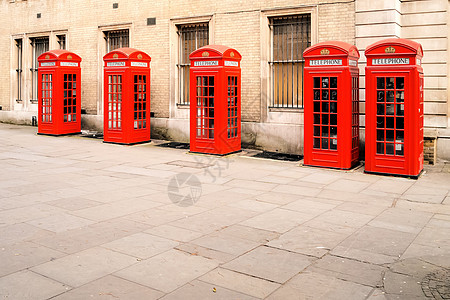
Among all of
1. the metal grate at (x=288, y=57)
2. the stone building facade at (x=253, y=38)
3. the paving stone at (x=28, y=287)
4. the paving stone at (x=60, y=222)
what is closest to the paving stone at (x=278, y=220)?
the paving stone at (x=60, y=222)

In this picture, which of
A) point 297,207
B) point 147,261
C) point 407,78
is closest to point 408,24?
point 407,78

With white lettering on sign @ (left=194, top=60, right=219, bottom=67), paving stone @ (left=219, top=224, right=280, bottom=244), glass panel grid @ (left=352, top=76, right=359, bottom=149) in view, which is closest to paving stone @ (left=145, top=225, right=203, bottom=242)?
paving stone @ (left=219, top=224, right=280, bottom=244)

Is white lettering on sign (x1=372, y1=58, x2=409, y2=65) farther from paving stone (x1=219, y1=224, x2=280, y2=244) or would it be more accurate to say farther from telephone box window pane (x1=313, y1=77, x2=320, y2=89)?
paving stone (x1=219, y1=224, x2=280, y2=244)

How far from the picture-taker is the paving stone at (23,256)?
15.6ft

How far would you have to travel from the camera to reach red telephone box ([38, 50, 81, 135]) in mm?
16056

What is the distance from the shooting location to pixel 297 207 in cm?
745

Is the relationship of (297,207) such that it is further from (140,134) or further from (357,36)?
(140,134)

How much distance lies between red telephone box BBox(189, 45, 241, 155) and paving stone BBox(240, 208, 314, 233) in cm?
A: 555

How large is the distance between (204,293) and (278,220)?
258 cm

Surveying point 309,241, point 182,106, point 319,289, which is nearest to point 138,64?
point 182,106

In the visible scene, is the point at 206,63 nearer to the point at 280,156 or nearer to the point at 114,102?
the point at 280,156

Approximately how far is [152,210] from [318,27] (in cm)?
757

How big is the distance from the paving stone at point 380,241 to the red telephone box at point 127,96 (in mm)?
9355

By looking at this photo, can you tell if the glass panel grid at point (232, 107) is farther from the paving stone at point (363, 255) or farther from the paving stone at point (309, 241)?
the paving stone at point (363, 255)
